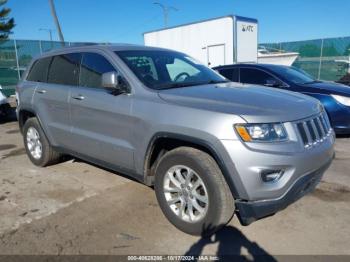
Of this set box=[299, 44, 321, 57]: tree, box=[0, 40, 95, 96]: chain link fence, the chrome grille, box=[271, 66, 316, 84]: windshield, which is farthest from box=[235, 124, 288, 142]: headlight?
box=[299, 44, 321, 57]: tree

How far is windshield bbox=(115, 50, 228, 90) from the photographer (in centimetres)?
372

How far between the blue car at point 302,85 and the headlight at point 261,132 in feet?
13.4

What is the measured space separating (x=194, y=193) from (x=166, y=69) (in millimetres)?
1685

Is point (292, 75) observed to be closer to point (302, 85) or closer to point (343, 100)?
point (302, 85)

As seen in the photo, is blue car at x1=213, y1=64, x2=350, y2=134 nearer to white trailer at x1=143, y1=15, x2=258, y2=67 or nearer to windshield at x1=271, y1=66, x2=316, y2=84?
windshield at x1=271, y1=66, x2=316, y2=84

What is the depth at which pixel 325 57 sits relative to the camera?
2236 centimetres

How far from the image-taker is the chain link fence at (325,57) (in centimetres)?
2131

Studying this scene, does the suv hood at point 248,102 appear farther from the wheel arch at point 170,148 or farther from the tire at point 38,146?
the tire at point 38,146

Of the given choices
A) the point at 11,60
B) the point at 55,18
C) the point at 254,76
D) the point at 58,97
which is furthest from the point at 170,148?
the point at 55,18

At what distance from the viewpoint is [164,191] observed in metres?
3.37

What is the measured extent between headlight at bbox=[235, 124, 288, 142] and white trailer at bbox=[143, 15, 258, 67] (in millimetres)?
10686

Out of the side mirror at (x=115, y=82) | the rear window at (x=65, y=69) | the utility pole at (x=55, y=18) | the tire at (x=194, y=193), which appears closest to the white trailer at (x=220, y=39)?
the utility pole at (x=55, y=18)

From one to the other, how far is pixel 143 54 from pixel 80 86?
88 cm

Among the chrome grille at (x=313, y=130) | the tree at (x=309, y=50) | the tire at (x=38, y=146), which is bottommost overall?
the tire at (x=38, y=146)
